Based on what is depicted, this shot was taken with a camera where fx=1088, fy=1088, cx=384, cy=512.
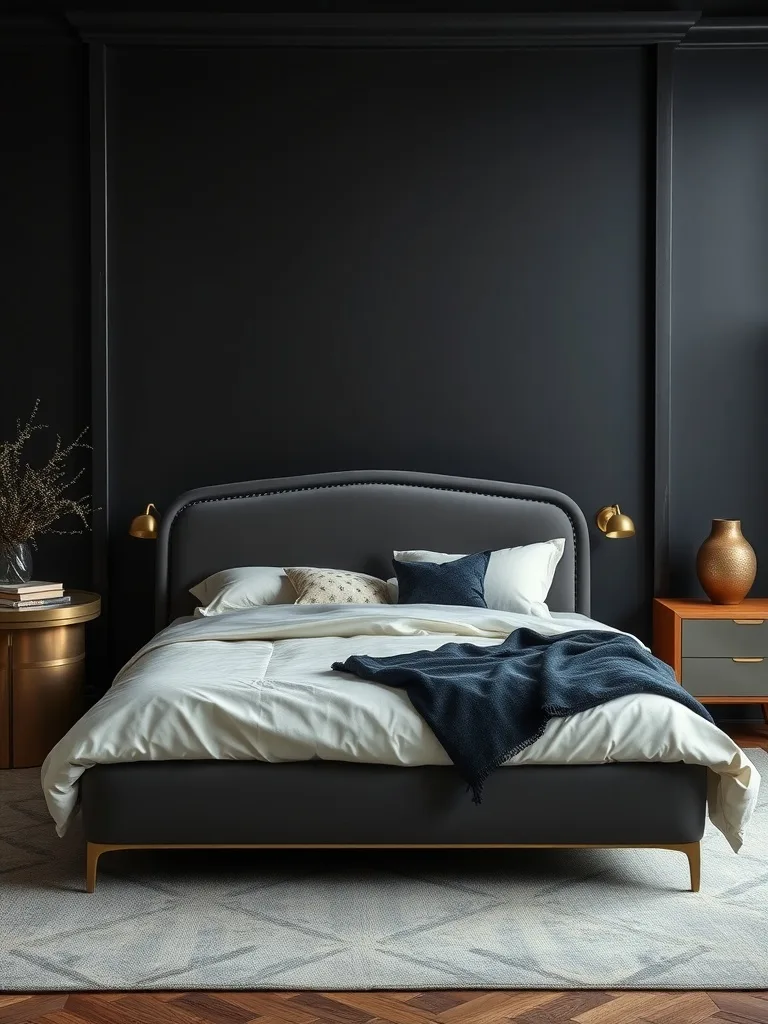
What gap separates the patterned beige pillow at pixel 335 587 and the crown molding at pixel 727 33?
2895 millimetres

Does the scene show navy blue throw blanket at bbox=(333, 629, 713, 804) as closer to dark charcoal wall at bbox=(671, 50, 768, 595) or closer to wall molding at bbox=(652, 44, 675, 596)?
wall molding at bbox=(652, 44, 675, 596)

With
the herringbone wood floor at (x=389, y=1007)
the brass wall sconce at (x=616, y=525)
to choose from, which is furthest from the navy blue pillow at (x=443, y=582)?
the herringbone wood floor at (x=389, y=1007)

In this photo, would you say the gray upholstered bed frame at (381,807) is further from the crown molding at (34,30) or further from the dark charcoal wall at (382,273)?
the crown molding at (34,30)

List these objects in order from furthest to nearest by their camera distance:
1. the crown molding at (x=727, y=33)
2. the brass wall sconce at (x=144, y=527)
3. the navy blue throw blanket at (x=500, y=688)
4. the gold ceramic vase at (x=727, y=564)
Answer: the crown molding at (x=727, y=33), the brass wall sconce at (x=144, y=527), the gold ceramic vase at (x=727, y=564), the navy blue throw blanket at (x=500, y=688)

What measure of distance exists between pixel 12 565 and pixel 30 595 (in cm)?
22

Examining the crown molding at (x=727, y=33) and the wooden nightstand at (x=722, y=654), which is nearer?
the wooden nightstand at (x=722, y=654)

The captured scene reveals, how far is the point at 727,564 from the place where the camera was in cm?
470

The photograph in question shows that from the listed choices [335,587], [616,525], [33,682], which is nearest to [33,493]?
[33,682]

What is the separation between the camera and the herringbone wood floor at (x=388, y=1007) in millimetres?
2262

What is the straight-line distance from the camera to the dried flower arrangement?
450cm

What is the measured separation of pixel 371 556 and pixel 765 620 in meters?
1.69

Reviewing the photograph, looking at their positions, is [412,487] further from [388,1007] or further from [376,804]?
[388,1007]

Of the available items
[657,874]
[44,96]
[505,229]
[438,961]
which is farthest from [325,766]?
[44,96]

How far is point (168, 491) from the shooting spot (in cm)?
504
